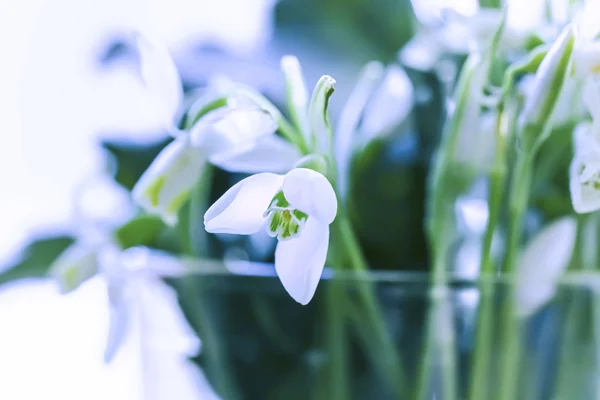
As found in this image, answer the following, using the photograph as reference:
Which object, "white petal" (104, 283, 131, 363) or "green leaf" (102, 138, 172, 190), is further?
"green leaf" (102, 138, 172, 190)

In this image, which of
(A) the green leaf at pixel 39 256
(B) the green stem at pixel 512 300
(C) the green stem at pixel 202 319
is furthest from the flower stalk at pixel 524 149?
(A) the green leaf at pixel 39 256

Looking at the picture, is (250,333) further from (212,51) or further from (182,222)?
(212,51)

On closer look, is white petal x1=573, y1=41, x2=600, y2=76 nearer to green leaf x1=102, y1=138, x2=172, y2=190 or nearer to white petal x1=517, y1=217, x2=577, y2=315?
white petal x1=517, y1=217, x2=577, y2=315

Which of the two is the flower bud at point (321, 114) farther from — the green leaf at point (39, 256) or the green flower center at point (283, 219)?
the green leaf at point (39, 256)

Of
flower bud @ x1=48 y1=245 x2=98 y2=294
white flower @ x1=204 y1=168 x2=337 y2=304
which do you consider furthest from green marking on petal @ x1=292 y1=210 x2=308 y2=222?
flower bud @ x1=48 y1=245 x2=98 y2=294

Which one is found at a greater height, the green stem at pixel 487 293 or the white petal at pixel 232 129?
the white petal at pixel 232 129

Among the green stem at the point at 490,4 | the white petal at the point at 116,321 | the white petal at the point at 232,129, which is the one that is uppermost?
the green stem at the point at 490,4

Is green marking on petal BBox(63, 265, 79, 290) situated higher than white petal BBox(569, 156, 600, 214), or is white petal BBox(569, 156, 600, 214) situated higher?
white petal BBox(569, 156, 600, 214)

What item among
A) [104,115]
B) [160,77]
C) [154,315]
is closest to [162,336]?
[154,315]

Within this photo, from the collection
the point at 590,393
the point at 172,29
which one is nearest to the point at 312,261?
the point at 590,393
